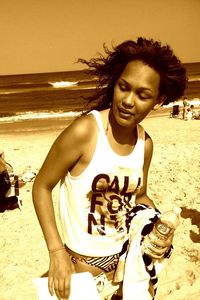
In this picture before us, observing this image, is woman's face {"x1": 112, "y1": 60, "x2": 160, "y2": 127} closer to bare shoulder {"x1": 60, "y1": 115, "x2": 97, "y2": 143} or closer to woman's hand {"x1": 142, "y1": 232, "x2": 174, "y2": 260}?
bare shoulder {"x1": 60, "y1": 115, "x2": 97, "y2": 143}

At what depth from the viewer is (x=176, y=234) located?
528cm

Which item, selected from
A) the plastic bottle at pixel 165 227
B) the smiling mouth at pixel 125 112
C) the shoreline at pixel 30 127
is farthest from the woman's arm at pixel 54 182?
the shoreline at pixel 30 127

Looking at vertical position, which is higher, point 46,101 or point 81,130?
point 81,130

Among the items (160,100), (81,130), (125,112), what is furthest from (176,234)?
(81,130)

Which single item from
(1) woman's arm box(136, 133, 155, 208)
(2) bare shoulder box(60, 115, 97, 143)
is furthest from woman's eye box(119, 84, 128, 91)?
(1) woman's arm box(136, 133, 155, 208)

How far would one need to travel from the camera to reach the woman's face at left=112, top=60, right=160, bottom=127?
78.7 inches

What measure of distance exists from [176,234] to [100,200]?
357cm

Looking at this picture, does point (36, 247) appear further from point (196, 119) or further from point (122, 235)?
point (196, 119)

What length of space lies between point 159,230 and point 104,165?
0.46 meters

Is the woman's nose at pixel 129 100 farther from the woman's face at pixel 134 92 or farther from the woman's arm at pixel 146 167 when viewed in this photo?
the woman's arm at pixel 146 167

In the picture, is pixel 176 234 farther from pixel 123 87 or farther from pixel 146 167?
pixel 123 87

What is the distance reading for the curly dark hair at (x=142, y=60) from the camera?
81.2 inches

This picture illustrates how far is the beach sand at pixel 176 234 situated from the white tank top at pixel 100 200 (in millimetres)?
2202

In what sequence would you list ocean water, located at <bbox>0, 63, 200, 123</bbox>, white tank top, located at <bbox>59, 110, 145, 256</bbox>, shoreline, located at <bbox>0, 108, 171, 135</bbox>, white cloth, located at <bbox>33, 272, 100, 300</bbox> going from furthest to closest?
1. ocean water, located at <bbox>0, 63, 200, 123</bbox>
2. shoreline, located at <bbox>0, 108, 171, 135</bbox>
3. white tank top, located at <bbox>59, 110, 145, 256</bbox>
4. white cloth, located at <bbox>33, 272, 100, 300</bbox>
